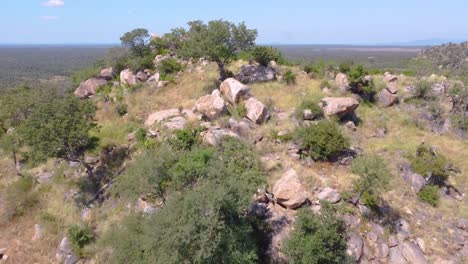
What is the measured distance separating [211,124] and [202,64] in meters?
13.2

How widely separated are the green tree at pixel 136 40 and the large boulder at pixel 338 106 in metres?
23.3

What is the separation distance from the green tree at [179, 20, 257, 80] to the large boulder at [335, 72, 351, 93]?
9031mm

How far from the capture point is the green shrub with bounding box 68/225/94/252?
1781cm

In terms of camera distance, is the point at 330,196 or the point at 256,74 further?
→ the point at 256,74

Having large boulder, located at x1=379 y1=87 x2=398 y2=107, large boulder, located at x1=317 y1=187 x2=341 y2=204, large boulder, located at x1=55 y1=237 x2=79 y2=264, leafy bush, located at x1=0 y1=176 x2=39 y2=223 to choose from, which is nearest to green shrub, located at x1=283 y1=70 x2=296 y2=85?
large boulder, located at x1=379 y1=87 x2=398 y2=107

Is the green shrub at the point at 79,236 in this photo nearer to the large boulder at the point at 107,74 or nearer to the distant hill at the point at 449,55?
the large boulder at the point at 107,74

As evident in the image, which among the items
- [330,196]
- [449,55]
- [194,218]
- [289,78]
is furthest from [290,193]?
[449,55]

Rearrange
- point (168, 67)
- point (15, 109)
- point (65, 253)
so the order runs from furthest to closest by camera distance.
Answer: point (168, 67), point (15, 109), point (65, 253)

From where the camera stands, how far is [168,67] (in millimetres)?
33531

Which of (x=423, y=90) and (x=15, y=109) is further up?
(x=423, y=90)

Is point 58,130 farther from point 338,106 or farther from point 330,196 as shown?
point 338,106

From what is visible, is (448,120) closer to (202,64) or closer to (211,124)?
(211,124)

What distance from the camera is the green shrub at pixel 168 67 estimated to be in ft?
110

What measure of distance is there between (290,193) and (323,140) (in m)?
5.23
